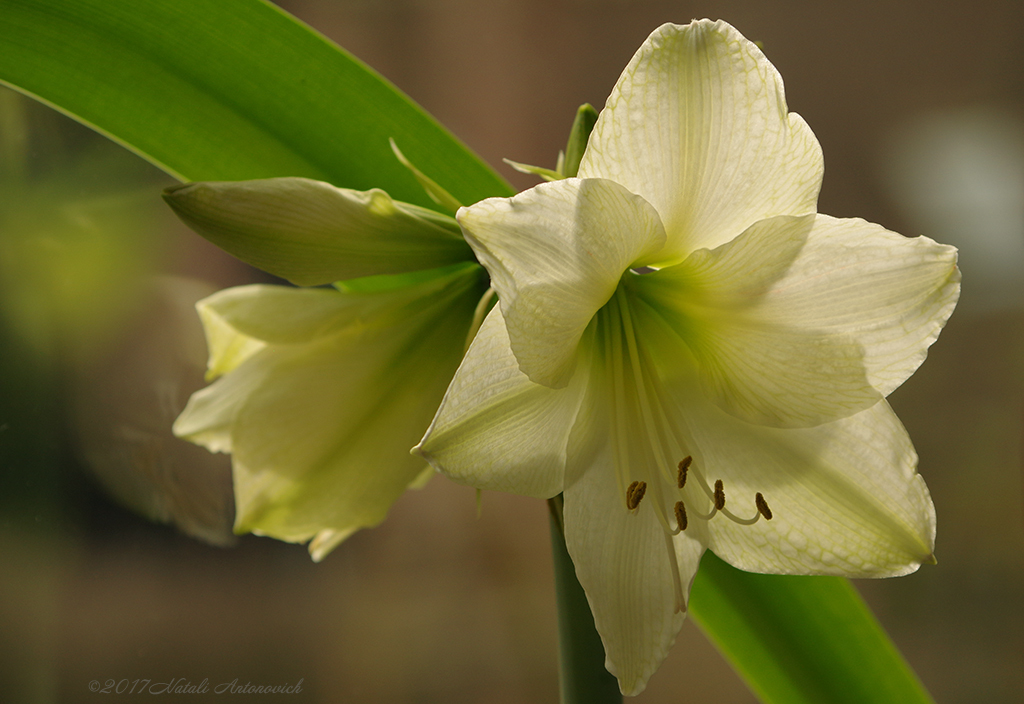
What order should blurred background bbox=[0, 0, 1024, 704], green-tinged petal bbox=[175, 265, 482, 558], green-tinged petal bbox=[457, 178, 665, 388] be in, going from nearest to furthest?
1. green-tinged petal bbox=[457, 178, 665, 388]
2. green-tinged petal bbox=[175, 265, 482, 558]
3. blurred background bbox=[0, 0, 1024, 704]

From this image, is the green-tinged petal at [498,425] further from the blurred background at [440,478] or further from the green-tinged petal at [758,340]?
the blurred background at [440,478]

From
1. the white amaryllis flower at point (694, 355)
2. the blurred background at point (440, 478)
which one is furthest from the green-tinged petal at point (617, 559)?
the blurred background at point (440, 478)

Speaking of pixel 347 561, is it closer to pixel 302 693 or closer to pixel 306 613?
pixel 306 613

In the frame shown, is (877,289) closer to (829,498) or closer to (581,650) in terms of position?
(829,498)

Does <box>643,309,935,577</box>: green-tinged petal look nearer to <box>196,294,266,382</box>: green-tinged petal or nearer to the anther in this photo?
the anther

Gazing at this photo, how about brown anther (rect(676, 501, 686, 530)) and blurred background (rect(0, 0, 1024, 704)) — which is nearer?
brown anther (rect(676, 501, 686, 530))

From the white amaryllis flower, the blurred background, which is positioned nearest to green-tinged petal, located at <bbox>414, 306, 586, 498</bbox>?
the white amaryllis flower
